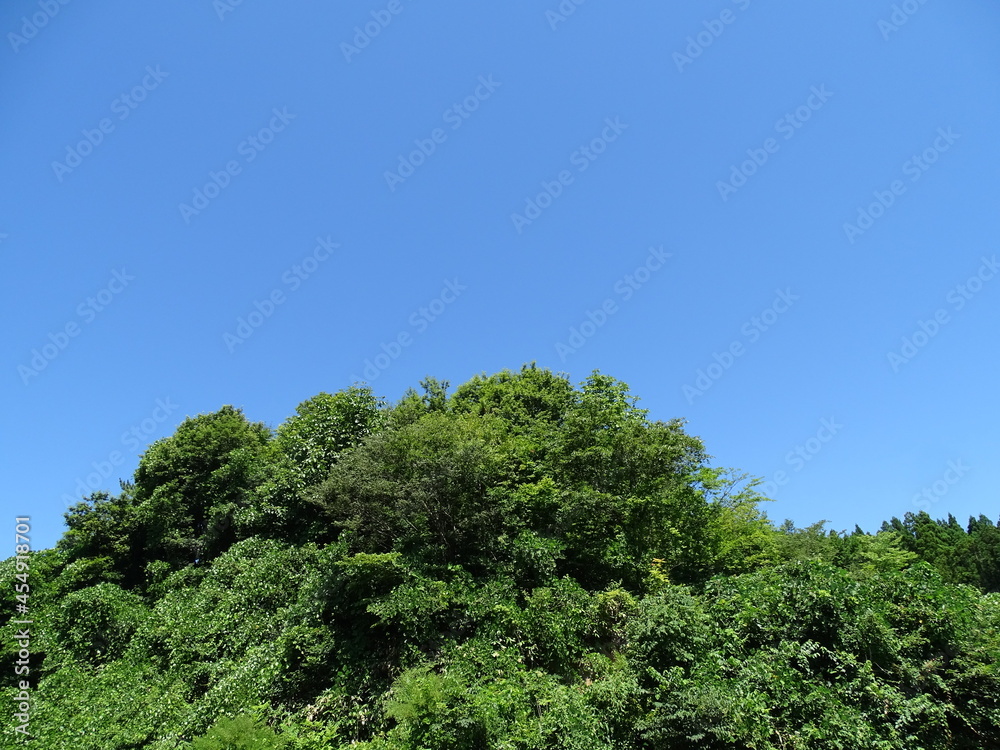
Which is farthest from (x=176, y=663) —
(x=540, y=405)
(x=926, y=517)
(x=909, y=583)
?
(x=926, y=517)

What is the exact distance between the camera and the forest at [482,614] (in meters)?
9.14

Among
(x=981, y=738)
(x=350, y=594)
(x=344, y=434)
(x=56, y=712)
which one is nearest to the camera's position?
(x=981, y=738)

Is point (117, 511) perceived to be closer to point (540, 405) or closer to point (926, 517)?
point (540, 405)

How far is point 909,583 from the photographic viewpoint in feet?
33.9

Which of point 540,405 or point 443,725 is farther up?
point 540,405

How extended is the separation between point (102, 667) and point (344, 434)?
32.9 ft

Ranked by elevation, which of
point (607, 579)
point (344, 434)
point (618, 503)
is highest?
point (344, 434)

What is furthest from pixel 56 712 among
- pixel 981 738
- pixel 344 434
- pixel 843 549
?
pixel 843 549

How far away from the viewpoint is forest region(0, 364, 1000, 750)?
9.14m

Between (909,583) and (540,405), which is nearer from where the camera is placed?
(909,583)

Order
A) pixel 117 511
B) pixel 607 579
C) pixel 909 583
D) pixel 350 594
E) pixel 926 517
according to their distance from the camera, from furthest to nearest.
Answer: pixel 926 517, pixel 117 511, pixel 607 579, pixel 350 594, pixel 909 583

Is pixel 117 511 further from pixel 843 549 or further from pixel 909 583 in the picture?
pixel 843 549

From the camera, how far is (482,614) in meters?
12.4

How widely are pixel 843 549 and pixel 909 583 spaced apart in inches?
1178
